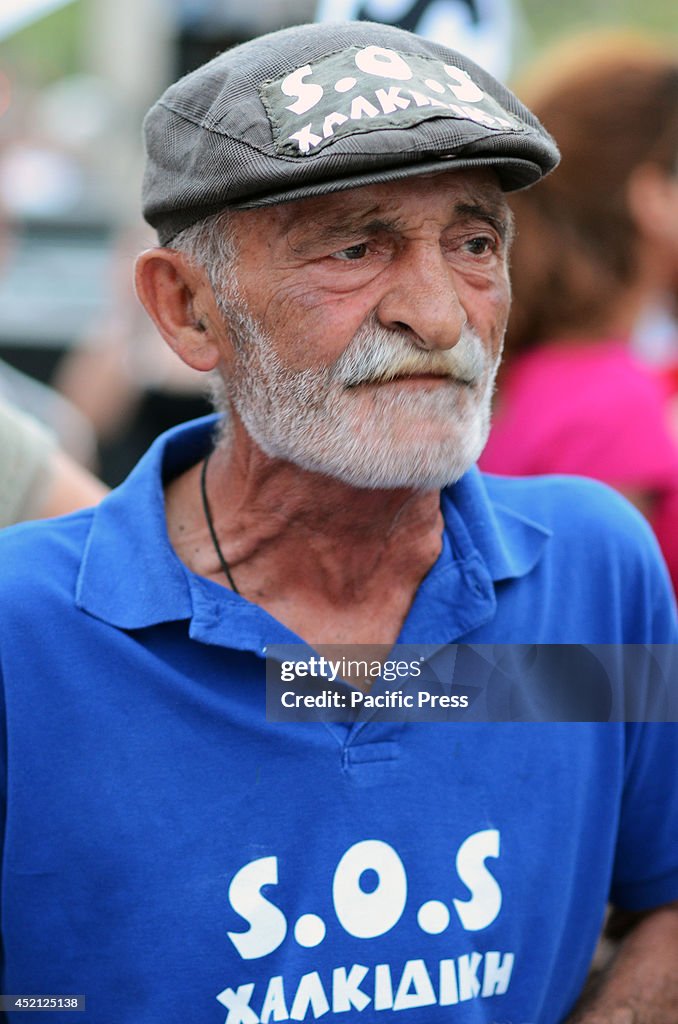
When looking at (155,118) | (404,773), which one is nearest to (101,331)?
(155,118)

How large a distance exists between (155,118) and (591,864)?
1.25 m

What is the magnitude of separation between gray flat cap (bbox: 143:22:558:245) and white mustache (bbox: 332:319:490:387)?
0.20 m

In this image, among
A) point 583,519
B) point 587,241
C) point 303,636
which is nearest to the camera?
point 303,636

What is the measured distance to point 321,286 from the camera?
5.35 ft

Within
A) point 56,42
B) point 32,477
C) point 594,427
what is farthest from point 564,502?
point 56,42

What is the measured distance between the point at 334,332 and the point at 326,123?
0.26m

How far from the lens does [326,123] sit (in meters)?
1.53

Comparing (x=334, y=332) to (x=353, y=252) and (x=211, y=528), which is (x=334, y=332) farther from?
(x=211, y=528)

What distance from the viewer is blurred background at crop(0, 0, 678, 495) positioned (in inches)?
139

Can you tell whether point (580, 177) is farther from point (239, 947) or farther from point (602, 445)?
point (239, 947)

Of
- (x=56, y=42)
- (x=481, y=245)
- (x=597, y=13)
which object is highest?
(x=597, y=13)

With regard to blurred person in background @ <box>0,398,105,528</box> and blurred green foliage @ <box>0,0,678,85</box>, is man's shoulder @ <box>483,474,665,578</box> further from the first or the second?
blurred green foliage @ <box>0,0,678,85</box>

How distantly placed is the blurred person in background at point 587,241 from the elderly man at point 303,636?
988 mm

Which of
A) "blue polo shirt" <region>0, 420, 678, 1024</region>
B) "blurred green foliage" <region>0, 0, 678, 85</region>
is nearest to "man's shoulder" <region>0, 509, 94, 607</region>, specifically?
"blue polo shirt" <region>0, 420, 678, 1024</region>
